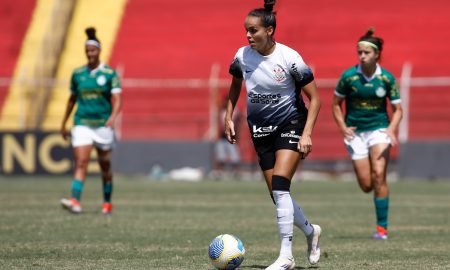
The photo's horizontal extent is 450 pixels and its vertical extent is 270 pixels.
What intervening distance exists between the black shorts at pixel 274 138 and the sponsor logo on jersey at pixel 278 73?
396mm

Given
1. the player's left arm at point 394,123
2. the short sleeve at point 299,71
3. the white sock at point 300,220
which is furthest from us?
the player's left arm at point 394,123

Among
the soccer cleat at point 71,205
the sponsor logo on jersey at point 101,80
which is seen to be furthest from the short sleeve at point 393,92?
the soccer cleat at point 71,205

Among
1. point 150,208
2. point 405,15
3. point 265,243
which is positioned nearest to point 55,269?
point 265,243

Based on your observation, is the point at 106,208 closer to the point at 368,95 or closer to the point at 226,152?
the point at 368,95

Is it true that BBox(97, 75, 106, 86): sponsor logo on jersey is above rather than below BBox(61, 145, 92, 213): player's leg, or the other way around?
above

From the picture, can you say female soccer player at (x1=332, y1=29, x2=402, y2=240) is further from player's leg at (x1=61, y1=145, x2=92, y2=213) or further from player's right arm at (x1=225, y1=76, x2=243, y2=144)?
player's leg at (x1=61, y1=145, x2=92, y2=213)

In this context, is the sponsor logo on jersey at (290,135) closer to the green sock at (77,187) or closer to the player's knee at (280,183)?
the player's knee at (280,183)

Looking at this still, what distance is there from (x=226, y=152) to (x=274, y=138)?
61.8ft

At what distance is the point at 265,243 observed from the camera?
1098 cm

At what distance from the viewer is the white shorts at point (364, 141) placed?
1217 cm

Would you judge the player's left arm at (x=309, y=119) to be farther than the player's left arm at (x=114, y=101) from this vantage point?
No

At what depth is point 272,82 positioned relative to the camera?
8.77m

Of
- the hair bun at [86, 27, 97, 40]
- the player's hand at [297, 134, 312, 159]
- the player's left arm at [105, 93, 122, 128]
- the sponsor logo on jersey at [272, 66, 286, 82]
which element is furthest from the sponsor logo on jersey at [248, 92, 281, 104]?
the hair bun at [86, 27, 97, 40]

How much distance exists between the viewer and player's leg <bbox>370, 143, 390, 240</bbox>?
11891mm
